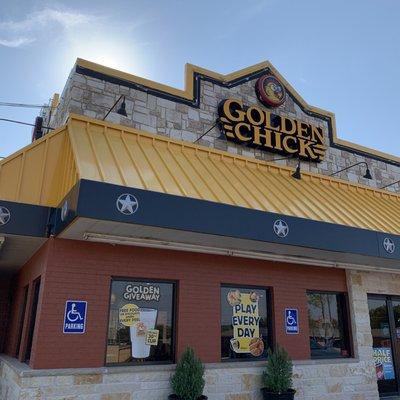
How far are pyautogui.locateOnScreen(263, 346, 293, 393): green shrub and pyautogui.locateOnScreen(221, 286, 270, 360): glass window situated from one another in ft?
1.58

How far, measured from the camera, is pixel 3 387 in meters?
8.54

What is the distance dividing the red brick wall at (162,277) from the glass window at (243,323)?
0.87 feet

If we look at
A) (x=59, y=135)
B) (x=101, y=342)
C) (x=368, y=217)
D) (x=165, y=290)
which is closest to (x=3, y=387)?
(x=101, y=342)

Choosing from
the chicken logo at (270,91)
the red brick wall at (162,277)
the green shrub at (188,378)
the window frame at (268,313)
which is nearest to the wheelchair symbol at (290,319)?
the red brick wall at (162,277)

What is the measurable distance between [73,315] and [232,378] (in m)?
3.36

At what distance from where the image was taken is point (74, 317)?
695 cm

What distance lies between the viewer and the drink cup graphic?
25.1 feet

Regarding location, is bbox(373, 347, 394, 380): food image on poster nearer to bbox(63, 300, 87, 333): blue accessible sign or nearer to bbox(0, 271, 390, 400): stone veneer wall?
bbox(0, 271, 390, 400): stone veneer wall

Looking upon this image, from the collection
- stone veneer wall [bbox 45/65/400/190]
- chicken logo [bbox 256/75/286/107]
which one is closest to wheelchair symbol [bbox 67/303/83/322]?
stone veneer wall [bbox 45/65/400/190]

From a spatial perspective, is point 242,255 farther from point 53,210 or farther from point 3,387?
point 3,387

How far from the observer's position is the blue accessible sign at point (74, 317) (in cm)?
688

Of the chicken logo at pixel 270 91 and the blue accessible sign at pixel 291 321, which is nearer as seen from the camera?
the blue accessible sign at pixel 291 321

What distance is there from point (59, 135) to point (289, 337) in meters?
6.46

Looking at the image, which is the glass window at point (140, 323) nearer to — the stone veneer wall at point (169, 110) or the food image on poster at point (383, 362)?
the stone veneer wall at point (169, 110)
